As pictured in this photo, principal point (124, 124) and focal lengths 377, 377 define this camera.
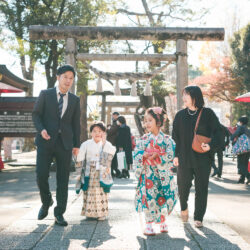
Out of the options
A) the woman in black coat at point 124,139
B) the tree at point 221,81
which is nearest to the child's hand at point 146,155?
the woman in black coat at point 124,139

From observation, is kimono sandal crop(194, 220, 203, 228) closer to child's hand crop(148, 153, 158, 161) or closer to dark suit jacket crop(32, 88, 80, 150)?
child's hand crop(148, 153, 158, 161)

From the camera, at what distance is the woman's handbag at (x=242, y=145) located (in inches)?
377

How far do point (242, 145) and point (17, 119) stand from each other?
7803 mm

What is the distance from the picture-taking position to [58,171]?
462cm

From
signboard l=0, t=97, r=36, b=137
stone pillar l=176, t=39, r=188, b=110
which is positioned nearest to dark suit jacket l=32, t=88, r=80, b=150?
stone pillar l=176, t=39, r=188, b=110

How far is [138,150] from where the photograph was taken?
436 cm

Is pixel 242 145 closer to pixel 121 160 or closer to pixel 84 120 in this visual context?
pixel 121 160

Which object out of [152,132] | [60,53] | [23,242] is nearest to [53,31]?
[60,53]

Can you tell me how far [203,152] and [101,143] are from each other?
144cm

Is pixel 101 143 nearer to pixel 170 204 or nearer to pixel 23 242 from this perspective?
pixel 170 204

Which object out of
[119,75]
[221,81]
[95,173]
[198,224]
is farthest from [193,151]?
[221,81]

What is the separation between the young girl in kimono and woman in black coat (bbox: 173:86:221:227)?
99 cm

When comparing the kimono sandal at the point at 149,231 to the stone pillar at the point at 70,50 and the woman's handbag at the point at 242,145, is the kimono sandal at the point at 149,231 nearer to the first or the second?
the woman's handbag at the point at 242,145

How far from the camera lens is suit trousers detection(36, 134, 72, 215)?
4480 mm
